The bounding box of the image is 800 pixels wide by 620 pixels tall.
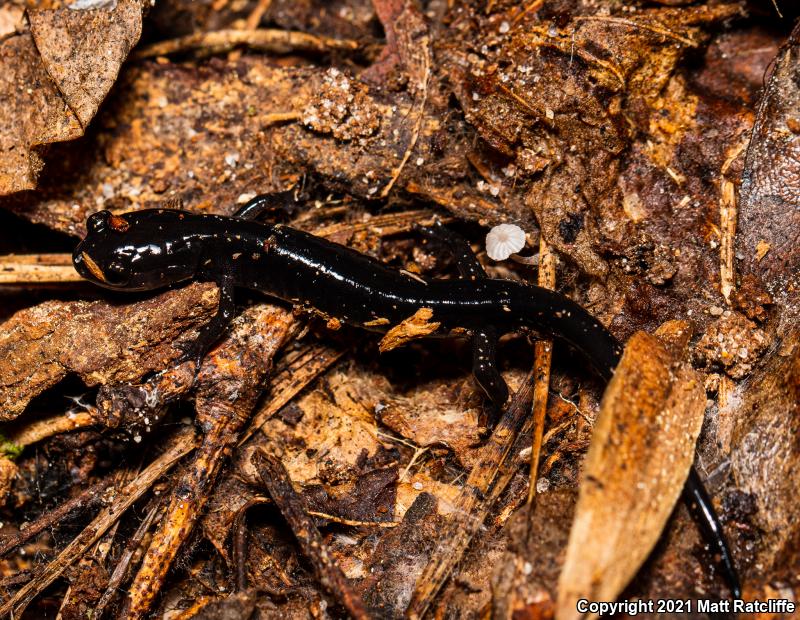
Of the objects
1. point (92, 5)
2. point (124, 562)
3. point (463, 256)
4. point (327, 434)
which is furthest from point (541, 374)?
point (92, 5)

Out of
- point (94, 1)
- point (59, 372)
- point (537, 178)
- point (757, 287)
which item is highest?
point (94, 1)

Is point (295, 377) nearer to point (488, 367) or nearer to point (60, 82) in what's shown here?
point (488, 367)

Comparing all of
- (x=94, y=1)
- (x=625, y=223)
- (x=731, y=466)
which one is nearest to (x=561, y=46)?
(x=625, y=223)

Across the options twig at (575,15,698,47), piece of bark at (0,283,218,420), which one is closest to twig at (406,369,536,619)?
piece of bark at (0,283,218,420)

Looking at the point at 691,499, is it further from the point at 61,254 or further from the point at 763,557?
the point at 61,254

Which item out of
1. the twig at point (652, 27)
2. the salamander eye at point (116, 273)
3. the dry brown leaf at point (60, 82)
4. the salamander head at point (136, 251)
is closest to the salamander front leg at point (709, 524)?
the twig at point (652, 27)
